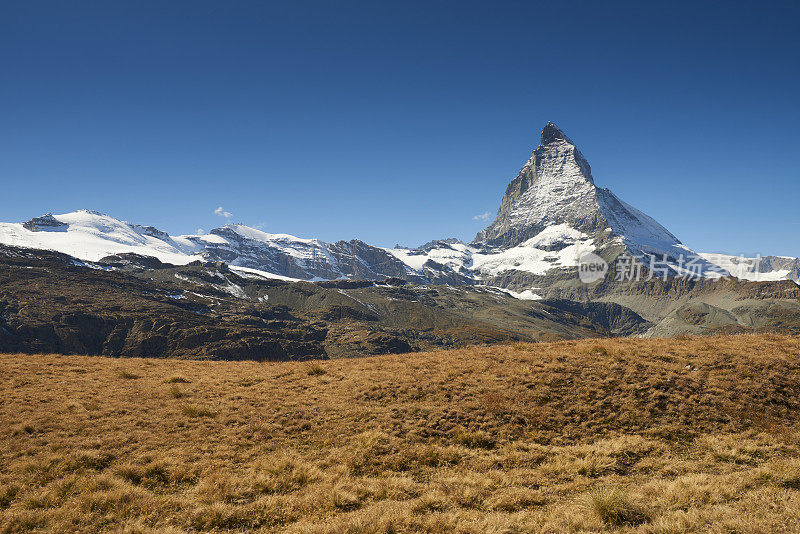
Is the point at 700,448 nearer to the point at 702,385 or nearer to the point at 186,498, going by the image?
the point at 702,385

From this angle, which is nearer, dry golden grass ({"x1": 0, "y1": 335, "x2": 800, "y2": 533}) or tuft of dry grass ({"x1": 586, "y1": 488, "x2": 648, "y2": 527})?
tuft of dry grass ({"x1": 586, "y1": 488, "x2": 648, "y2": 527})

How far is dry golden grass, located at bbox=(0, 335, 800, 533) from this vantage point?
917 centimetres

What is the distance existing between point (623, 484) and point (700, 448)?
4352mm

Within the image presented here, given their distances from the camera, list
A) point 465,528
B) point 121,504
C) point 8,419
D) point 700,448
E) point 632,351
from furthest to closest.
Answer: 1. point 632,351
2. point 8,419
3. point 700,448
4. point 121,504
5. point 465,528

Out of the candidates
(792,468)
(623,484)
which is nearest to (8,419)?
(623,484)

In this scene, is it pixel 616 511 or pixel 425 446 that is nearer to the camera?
pixel 616 511

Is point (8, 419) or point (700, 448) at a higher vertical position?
point (700, 448)

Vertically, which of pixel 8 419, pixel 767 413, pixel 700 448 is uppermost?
pixel 767 413

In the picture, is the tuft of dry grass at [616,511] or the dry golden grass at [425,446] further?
the dry golden grass at [425,446]

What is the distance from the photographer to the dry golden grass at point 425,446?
9172 mm

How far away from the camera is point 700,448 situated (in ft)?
42.0

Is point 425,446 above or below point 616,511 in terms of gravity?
below

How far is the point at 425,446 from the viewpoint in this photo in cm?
1320

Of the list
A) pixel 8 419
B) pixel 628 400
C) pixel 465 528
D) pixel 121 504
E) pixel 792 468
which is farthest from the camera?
pixel 628 400
